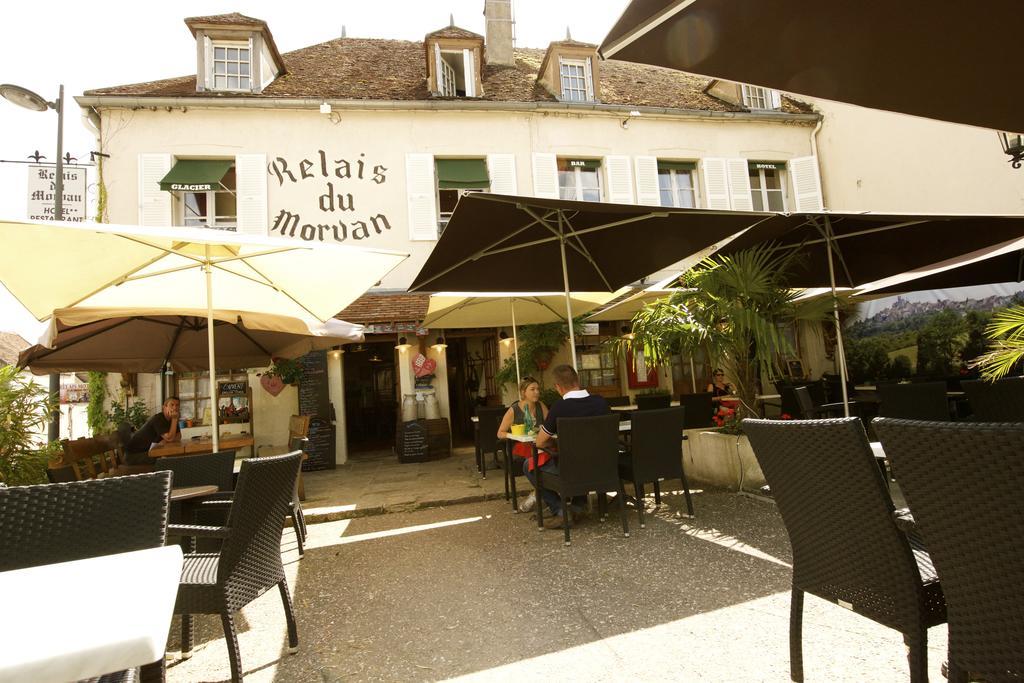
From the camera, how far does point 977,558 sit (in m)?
1.32

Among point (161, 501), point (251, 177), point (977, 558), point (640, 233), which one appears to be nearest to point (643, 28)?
point (977, 558)

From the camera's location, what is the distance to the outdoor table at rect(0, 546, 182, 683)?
0.76 m

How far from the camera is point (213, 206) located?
957 cm

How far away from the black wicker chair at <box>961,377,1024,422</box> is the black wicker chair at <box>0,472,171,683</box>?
5.00 meters

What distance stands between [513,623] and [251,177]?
9.24 m

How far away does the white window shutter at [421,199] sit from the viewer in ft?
32.5

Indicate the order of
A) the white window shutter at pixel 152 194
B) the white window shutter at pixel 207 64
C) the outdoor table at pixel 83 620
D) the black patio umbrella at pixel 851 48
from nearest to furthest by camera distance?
1. the outdoor table at pixel 83 620
2. the black patio umbrella at pixel 851 48
3. the white window shutter at pixel 152 194
4. the white window shutter at pixel 207 64

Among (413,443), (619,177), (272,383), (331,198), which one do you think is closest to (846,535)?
(413,443)

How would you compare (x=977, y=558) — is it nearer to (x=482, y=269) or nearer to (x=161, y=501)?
(x=161, y=501)

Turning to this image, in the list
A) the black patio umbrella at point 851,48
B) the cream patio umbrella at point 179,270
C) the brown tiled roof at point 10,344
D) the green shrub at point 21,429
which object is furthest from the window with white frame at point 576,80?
the brown tiled roof at point 10,344

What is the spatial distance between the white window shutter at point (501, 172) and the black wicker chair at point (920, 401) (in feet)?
24.0

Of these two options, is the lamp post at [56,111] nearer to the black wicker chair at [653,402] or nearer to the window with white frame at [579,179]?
the black wicker chair at [653,402]

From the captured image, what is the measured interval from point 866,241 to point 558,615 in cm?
484

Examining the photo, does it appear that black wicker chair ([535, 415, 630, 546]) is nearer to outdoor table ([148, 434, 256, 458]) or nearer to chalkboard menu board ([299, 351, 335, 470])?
outdoor table ([148, 434, 256, 458])
